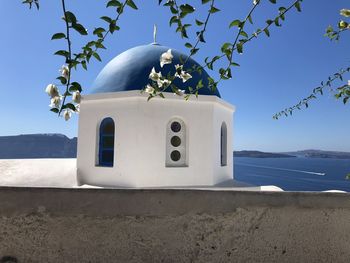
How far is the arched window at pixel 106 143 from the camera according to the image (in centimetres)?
697

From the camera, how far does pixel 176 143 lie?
693 centimetres

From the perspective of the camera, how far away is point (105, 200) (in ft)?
7.00

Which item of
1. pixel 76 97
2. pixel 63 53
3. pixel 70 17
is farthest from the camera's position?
pixel 76 97

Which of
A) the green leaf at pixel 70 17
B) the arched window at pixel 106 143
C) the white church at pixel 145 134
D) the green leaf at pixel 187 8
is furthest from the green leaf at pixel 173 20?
the arched window at pixel 106 143

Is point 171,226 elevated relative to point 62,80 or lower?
lower

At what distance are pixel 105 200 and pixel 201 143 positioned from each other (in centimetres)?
487

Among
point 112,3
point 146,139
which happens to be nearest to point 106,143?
point 146,139

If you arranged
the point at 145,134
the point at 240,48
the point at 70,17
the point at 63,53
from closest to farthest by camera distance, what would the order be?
the point at 70,17 < the point at 63,53 < the point at 240,48 < the point at 145,134

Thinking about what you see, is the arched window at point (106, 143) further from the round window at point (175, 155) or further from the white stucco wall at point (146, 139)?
the round window at point (175, 155)

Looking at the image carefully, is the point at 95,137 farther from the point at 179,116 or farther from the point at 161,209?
the point at 161,209

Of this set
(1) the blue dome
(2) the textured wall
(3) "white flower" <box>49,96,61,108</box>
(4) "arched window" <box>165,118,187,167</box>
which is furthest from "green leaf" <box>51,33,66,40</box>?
(4) "arched window" <box>165,118,187,167</box>

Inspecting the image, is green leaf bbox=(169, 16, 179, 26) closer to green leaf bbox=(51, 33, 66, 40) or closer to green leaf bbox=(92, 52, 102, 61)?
green leaf bbox=(92, 52, 102, 61)

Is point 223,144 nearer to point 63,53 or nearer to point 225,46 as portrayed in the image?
point 225,46

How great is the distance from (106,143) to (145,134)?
1160 millimetres
